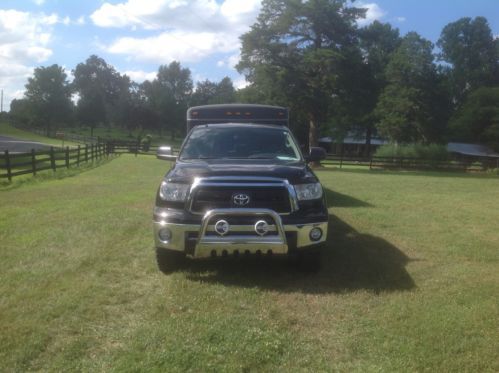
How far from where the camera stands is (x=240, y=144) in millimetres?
6344

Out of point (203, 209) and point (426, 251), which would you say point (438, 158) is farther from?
point (203, 209)

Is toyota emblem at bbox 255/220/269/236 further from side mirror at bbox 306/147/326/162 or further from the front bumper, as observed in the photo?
side mirror at bbox 306/147/326/162

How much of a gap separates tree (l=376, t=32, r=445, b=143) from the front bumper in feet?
145

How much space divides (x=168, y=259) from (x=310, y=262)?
5.29 ft

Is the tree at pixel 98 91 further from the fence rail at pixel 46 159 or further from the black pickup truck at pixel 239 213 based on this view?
the black pickup truck at pixel 239 213

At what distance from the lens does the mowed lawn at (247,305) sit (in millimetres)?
3398

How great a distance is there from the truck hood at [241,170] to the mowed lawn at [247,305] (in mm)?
1138

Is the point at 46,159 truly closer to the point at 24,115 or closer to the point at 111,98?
the point at 24,115

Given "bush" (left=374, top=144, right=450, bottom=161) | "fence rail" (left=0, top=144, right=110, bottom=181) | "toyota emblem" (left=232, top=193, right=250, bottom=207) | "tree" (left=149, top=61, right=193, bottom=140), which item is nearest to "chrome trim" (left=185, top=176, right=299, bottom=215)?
"toyota emblem" (left=232, top=193, right=250, bottom=207)

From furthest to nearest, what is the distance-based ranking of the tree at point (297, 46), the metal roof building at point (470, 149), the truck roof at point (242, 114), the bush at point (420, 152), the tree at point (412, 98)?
the metal roof building at point (470, 149) → the tree at point (412, 98) → the bush at point (420, 152) → the tree at point (297, 46) → the truck roof at point (242, 114)

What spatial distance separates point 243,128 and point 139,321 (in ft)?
11.2

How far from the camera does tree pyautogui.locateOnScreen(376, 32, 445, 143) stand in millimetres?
46625

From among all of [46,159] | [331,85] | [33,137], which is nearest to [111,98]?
[33,137]

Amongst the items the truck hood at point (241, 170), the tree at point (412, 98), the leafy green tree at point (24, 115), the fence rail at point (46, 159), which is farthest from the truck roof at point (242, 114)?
the leafy green tree at point (24, 115)
